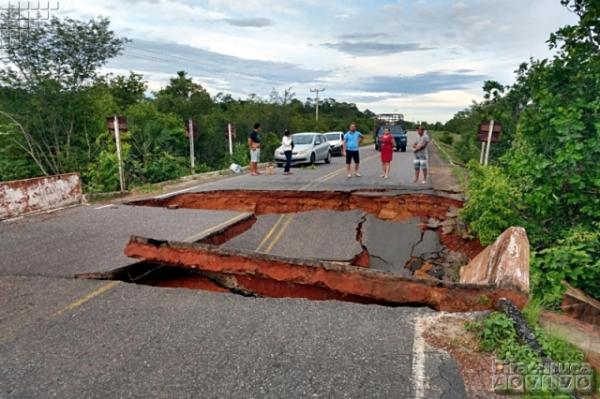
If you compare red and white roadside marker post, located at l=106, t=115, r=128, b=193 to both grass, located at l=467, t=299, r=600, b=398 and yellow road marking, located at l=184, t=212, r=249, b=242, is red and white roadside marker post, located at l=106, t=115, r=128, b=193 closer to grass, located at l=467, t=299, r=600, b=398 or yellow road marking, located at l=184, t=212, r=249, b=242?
yellow road marking, located at l=184, t=212, r=249, b=242

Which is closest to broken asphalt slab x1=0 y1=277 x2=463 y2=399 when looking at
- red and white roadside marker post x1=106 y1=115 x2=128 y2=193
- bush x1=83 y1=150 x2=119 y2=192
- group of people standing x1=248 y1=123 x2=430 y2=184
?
red and white roadside marker post x1=106 y1=115 x2=128 y2=193

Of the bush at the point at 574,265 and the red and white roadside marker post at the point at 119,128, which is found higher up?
the red and white roadside marker post at the point at 119,128

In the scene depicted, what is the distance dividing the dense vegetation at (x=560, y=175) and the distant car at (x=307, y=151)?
12.0 m

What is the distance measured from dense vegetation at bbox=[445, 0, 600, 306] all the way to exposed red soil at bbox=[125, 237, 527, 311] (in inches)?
83.3

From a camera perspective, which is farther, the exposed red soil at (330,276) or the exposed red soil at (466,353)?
the exposed red soil at (330,276)

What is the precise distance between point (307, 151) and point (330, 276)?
50.6 ft

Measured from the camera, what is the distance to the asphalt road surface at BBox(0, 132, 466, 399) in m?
3.02

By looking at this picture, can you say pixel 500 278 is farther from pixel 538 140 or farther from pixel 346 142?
pixel 346 142

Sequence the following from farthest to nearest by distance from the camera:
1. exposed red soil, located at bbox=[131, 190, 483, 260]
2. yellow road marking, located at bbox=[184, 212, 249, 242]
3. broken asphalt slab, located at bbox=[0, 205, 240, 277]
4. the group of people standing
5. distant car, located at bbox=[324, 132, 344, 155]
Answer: distant car, located at bbox=[324, 132, 344, 155] → the group of people standing → exposed red soil, located at bbox=[131, 190, 483, 260] → yellow road marking, located at bbox=[184, 212, 249, 242] → broken asphalt slab, located at bbox=[0, 205, 240, 277]

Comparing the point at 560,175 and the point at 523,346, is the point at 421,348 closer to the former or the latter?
the point at 523,346

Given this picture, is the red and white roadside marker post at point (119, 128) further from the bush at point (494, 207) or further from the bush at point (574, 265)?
the bush at point (574, 265)

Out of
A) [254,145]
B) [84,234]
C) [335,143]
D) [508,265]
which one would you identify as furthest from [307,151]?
[508,265]

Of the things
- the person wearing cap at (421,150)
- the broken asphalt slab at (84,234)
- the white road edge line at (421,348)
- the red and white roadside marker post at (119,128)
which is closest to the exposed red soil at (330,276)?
the white road edge line at (421,348)

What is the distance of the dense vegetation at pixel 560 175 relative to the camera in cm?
625
